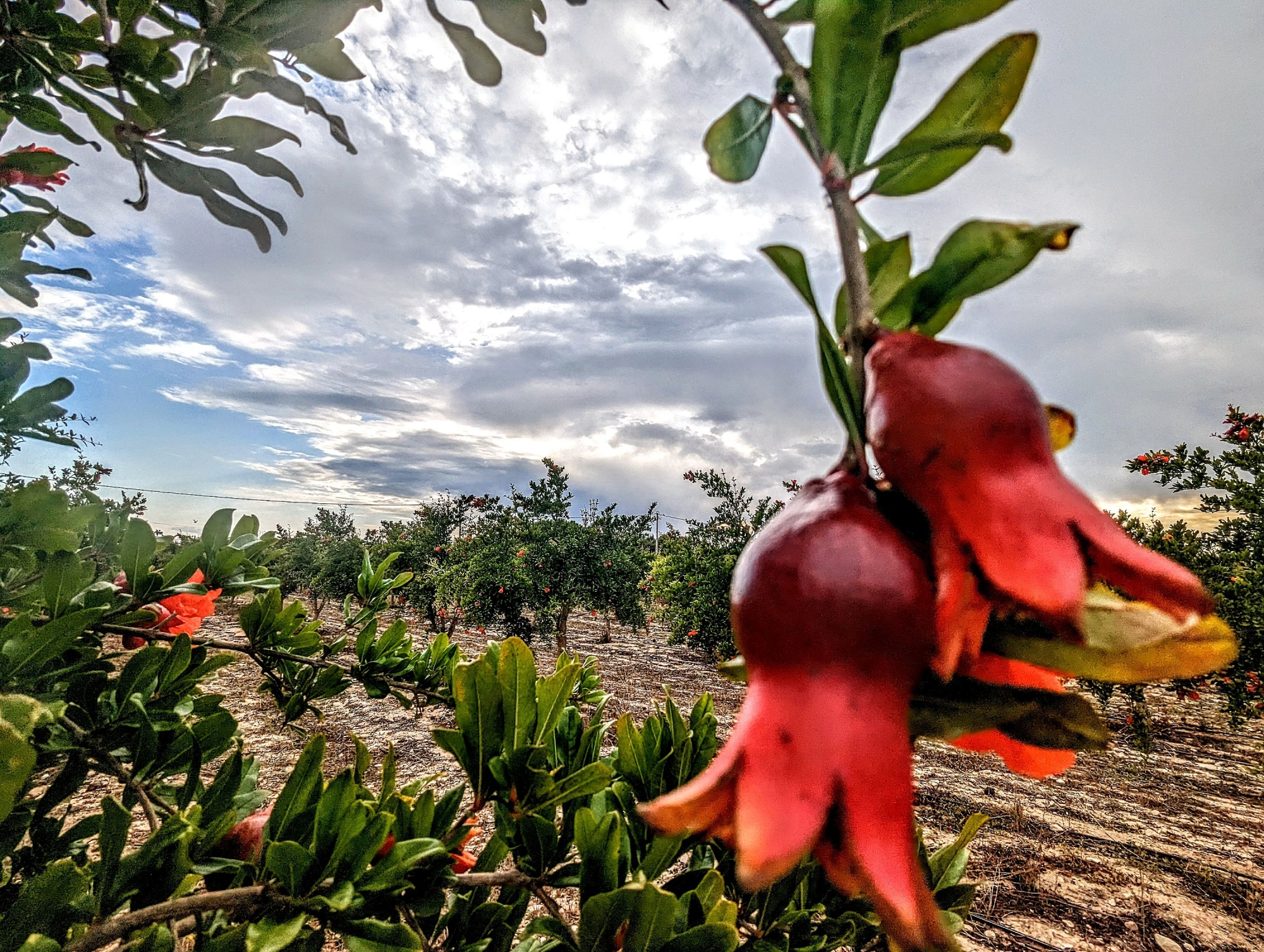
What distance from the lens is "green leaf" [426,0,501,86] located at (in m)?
0.66

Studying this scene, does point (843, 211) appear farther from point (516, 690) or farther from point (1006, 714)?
point (516, 690)

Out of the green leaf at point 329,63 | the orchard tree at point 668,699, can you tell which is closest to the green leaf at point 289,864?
the orchard tree at point 668,699

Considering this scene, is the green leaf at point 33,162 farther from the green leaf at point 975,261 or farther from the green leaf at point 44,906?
the green leaf at point 975,261

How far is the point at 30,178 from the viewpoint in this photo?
1.21 m

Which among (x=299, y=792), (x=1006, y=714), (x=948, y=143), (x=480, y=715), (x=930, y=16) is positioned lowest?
(x=299, y=792)

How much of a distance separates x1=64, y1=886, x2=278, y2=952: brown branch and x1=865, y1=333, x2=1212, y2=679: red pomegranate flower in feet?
2.30

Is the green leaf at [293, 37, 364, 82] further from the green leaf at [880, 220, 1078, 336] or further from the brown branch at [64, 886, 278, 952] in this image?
the brown branch at [64, 886, 278, 952]

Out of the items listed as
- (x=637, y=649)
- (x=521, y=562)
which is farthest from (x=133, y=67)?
(x=637, y=649)

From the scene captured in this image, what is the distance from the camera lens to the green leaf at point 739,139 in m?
0.44

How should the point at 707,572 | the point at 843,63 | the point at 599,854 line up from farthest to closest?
the point at 707,572 < the point at 599,854 < the point at 843,63

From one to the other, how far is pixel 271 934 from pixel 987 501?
0.70 metres

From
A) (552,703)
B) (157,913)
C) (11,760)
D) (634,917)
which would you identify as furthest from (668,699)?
(11,760)

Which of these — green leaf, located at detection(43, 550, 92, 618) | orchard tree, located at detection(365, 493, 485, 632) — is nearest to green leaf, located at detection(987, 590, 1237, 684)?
green leaf, located at detection(43, 550, 92, 618)

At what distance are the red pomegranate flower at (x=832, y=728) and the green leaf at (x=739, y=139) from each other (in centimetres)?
30
